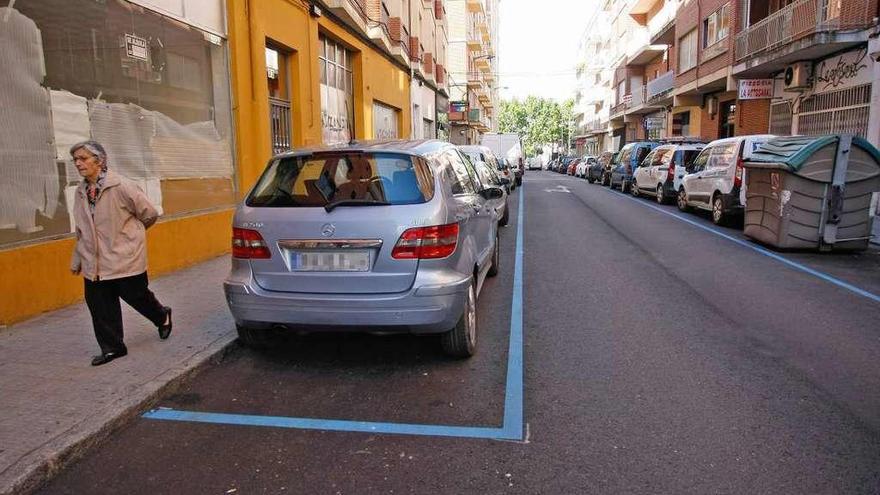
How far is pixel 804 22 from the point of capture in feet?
54.7

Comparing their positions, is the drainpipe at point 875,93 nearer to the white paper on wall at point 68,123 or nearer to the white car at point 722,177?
the white car at point 722,177

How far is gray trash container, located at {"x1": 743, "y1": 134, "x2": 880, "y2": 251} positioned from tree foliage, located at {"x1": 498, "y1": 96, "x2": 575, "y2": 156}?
9259 centimetres

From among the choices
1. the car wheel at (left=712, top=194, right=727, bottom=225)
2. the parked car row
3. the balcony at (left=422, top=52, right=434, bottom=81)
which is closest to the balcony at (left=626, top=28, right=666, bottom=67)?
the parked car row

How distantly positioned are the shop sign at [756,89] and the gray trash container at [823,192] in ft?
38.3

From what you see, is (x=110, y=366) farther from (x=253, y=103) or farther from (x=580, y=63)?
(x=580, y=63)

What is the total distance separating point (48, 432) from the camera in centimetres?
355

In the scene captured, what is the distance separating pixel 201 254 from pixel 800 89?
17.7 meters

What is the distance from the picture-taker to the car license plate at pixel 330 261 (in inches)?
171

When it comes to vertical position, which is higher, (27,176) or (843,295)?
(27,176)

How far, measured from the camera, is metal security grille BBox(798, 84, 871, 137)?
51.5 feet

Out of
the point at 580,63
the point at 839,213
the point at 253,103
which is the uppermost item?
the point at 580,63

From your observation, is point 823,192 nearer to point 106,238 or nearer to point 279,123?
point 279,123

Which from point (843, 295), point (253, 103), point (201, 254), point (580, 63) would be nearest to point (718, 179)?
point (843, 295)

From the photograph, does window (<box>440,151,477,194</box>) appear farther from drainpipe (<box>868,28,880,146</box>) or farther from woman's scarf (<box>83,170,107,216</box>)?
drainpipe (<box>868,28,880,146</box>)
